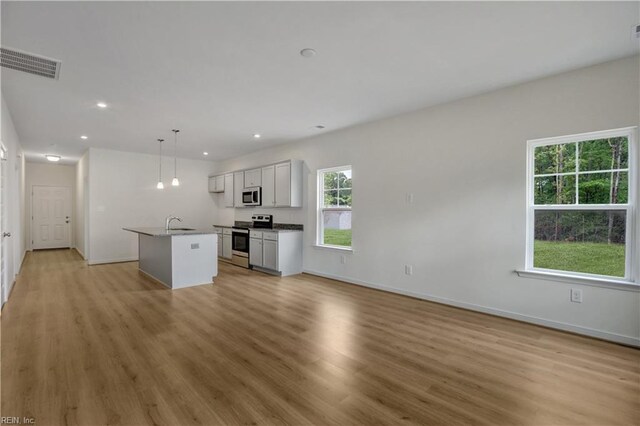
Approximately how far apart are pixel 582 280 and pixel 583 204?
0.78 m

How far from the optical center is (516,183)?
11.5 feet

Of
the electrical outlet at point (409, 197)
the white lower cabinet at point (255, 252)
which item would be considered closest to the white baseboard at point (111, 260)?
the white lower cabinet at point (255, 252)

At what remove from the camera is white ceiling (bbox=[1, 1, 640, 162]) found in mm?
2223

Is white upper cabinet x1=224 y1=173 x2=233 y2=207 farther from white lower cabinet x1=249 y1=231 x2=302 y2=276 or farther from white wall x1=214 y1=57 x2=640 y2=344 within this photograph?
white wall x1=214 y1=57 x2=640 y2=344

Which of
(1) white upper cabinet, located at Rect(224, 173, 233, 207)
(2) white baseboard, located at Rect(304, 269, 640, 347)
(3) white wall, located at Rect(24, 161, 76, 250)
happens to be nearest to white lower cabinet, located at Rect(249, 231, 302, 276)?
(2) white baseboard, located at Rect(304, 269, 640, 347)

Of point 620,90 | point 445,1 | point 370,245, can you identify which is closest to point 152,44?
point 445,1

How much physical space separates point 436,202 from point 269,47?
2836 millimetres

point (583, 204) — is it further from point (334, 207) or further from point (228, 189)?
point (228, 189)

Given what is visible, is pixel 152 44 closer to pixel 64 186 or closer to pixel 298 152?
pixel 298 152

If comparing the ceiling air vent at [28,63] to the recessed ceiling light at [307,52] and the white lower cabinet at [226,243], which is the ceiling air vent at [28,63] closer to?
the recessed ceiling light at [307,52]

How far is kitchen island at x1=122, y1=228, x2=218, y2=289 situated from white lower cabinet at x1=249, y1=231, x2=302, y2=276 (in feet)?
3.50

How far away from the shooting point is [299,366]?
8.13 ft

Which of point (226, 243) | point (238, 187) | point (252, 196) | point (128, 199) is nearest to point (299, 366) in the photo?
point (252, 196)

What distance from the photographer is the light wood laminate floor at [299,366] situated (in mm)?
1927
